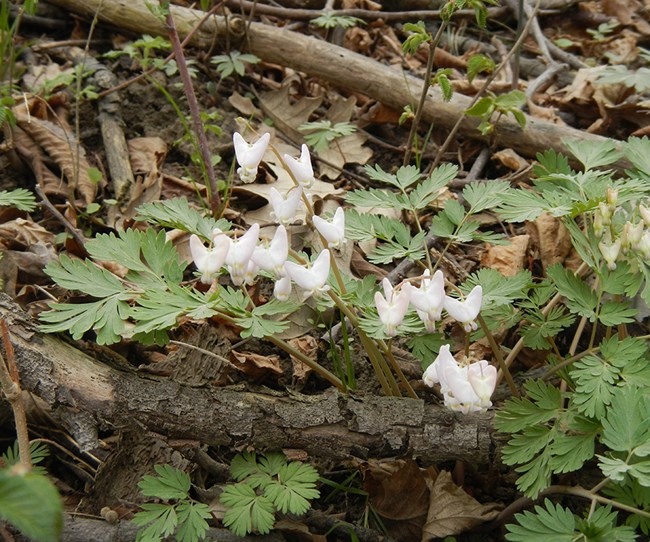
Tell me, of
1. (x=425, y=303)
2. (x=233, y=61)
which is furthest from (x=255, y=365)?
(x=233, y=61)

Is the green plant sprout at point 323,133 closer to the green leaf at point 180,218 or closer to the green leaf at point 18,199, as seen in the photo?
the green leaf at point 180,218

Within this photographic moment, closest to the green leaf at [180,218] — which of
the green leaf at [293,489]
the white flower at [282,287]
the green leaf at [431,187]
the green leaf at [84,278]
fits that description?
the green leaf at [84,278]

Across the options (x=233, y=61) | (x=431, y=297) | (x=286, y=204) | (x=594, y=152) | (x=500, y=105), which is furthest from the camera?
(x=233, y=61)

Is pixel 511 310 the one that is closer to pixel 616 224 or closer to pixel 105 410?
pixel 616 224

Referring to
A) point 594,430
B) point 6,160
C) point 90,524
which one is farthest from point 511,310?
point 6,160

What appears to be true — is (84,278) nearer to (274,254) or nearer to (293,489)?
(274,254)

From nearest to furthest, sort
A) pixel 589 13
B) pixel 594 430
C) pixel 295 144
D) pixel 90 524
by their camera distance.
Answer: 1. pixel 594 430
2. pixel 90 524
3. pixel 295 144
4. pixel 589 13
